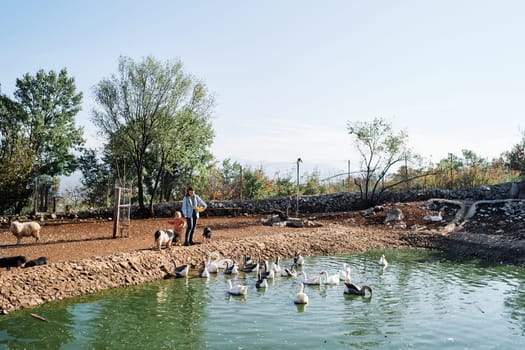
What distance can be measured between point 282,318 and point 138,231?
36.3 ft

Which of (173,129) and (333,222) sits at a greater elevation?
(173,129)

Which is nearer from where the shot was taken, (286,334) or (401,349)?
(401,349)

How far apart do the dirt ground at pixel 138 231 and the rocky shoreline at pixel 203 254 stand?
0.89 meters

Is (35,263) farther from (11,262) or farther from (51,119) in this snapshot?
(51,119)

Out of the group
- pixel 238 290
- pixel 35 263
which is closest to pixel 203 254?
pixel 238 290

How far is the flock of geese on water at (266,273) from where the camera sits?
10.3m

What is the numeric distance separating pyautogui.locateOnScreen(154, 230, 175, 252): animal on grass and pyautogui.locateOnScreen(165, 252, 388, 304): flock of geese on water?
68 centimetres

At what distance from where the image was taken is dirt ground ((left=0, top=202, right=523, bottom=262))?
516 inches

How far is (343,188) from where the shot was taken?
30.2 metres

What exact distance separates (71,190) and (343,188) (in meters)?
16.6

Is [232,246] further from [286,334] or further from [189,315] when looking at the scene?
[286,334]

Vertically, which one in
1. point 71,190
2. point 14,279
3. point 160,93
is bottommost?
point 14,279

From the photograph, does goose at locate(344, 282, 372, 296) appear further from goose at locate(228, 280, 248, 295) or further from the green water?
goose at locate(228, 280, 248, 295)

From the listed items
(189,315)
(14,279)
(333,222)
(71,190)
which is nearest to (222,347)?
(189,315)
